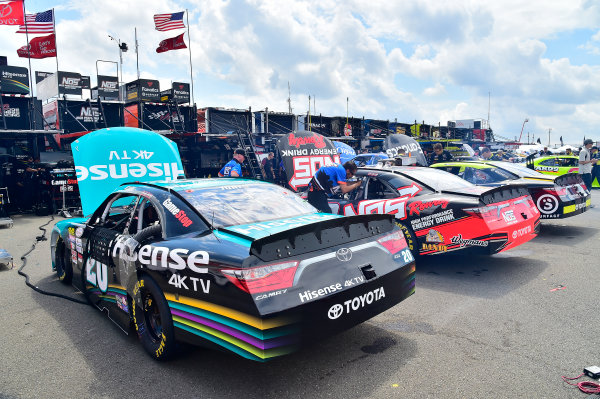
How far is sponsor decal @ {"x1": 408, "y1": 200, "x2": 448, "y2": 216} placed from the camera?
525 cm

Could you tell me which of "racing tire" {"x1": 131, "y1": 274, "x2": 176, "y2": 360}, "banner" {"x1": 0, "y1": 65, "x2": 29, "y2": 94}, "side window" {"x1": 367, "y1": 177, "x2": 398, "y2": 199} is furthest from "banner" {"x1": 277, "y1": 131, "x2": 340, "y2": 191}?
"banner" {"x1": 0, "y1": 65, "x2": 29, "y2": 94}

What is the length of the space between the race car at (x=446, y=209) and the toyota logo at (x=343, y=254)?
2.56 meters

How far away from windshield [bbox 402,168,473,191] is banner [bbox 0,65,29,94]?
16955mm

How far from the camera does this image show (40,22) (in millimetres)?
15508

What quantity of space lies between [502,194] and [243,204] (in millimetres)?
3462

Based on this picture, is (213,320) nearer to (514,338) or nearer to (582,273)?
(514,338)

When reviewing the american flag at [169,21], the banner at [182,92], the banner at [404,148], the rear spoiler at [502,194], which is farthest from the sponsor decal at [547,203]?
the banner at [182,92]

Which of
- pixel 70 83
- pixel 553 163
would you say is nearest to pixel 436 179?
pixel 553 163

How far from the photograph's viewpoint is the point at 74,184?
40.7 feet

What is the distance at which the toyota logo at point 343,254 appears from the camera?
295 centimetres

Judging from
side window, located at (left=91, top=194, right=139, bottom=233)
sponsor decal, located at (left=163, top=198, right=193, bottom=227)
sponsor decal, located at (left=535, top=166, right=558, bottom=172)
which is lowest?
sponsor decal, located at (left=535, top=166, right=558, bottom=172)

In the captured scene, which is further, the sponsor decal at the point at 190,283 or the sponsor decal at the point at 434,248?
the sponsor decal at the point at 434,248

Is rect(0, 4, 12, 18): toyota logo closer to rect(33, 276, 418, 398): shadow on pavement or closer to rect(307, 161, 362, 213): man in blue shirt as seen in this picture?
rect(307, 161, 362, 213): man in blue shirt

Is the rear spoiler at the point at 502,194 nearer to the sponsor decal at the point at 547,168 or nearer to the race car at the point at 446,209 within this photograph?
the race car at the point at 446,209
